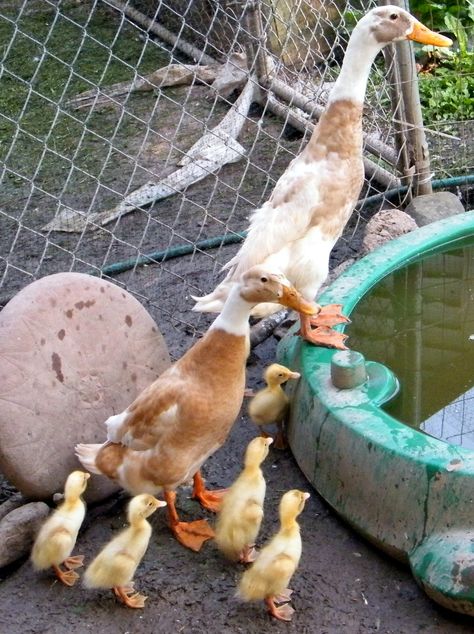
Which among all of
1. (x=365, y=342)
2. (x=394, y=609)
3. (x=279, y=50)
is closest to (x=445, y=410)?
(x=365, y=342)

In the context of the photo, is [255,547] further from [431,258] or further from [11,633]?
[431,258]

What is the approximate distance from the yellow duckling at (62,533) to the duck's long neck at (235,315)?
0.58m

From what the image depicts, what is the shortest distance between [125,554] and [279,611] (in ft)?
1.43

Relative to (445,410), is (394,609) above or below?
below

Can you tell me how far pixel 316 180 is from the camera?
10.7 feet

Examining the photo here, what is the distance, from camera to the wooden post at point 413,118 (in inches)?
162

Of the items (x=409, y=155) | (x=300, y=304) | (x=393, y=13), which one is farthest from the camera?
(x=409, y=155)

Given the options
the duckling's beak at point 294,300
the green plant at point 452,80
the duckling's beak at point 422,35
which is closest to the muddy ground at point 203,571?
the duckling's beak at point 294,300

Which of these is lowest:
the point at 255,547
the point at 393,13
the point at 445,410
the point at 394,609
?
the point at 255,547

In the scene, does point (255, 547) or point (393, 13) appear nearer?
point (255, 547)

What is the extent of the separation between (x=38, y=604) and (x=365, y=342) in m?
1.39

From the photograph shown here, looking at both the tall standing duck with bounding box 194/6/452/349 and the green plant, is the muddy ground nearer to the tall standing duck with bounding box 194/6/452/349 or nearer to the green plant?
the tall standing duck with bounding box 194/6/452/349

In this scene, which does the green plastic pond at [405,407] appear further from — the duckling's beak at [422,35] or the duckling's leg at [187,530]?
the duckling's beak at [422,35]

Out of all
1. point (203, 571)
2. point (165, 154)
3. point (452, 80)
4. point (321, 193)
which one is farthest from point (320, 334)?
point (452, 80)
